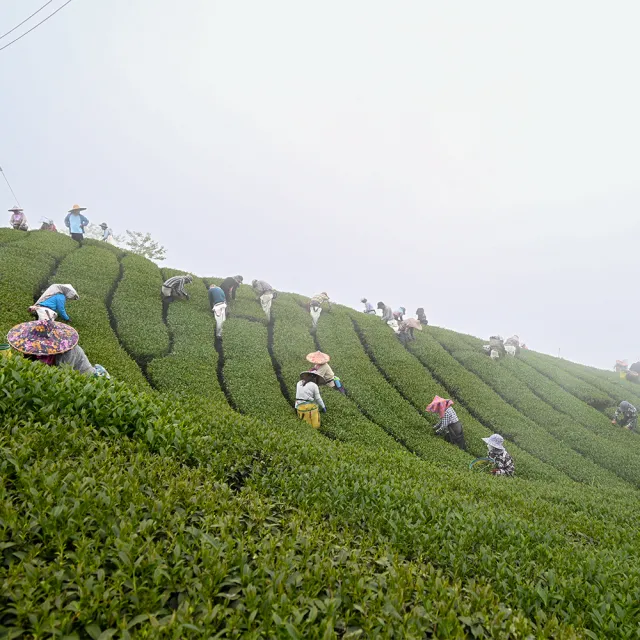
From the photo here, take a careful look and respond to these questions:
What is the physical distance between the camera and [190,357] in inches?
623

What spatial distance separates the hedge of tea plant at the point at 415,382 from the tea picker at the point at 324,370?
3067 millimetres

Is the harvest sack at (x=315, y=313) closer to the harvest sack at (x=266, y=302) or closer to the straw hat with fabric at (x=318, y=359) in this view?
the harvest sack at (x=266, y=302)

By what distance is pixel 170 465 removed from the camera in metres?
5.69

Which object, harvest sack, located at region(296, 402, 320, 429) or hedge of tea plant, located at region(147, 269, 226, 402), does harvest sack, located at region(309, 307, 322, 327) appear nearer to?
hedge of tea plant, located at region(147, 269, 226, 402)

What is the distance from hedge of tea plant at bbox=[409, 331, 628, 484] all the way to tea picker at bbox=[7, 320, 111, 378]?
14.7m

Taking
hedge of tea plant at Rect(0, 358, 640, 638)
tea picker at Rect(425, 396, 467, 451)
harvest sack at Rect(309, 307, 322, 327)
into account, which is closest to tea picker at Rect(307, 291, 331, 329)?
harvest sack at Rect(309, 307, 322, 327)

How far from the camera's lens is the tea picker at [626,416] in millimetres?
20109

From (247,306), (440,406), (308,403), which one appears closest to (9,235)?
(247,306)

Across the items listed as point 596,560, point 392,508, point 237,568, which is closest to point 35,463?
point 237,568

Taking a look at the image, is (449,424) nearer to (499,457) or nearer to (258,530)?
(499,457)

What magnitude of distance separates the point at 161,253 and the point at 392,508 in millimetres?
62545

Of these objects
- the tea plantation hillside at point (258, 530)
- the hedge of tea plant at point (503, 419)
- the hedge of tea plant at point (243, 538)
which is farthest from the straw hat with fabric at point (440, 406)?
the hedge of tea plant at point (243, 538)

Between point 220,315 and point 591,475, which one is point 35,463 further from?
point 591,475

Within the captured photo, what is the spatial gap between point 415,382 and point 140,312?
12256 mm
